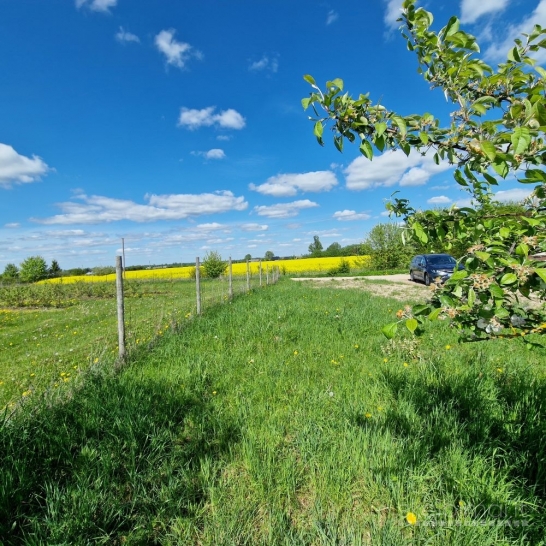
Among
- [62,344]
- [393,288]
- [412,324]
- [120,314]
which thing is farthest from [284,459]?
[393,288]

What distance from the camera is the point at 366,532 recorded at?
1821 millimetres

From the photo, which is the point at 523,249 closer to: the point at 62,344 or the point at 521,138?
the point at 521,138

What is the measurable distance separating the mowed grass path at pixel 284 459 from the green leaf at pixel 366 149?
1968mm

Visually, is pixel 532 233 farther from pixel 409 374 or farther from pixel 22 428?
pixel 22 428

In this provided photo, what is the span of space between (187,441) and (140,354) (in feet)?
8.11

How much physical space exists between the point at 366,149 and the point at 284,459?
2.24 m

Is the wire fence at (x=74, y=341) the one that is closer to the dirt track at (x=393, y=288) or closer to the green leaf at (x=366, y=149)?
the green leaf at (x=366, y=149)

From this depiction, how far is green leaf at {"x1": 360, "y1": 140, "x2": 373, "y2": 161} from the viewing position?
51.1 inches

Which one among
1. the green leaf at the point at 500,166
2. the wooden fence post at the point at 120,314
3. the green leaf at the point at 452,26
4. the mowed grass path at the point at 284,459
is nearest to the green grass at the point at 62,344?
the wooden fence post at the point at 120,314

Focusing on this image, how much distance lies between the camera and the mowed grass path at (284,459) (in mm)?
1832

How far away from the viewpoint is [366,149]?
1.31 meters

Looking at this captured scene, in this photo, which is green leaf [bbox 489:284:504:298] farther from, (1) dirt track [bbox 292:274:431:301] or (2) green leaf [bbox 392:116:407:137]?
(1) dirt track [bbox 292:274:431:301]

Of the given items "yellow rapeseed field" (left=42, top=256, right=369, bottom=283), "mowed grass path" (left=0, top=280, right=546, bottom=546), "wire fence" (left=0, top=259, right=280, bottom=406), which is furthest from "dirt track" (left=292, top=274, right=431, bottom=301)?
"yellow rapeseed field" (left=42, top=256, right=369, bottom=283)

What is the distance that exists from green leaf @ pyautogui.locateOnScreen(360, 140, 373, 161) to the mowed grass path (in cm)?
197
